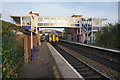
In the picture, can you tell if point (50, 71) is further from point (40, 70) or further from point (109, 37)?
point (109, 37)

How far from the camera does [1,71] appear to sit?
3.64 metres

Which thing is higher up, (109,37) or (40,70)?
(109,37)

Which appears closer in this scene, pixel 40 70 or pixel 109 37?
pixel 40 70

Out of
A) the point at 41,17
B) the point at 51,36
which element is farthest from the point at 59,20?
the point at 51,36

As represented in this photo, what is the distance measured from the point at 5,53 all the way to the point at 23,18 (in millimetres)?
25266

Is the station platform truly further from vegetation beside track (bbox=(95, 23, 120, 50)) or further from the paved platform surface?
vegetation beside track (bbox=(95, 23, 120, 50))

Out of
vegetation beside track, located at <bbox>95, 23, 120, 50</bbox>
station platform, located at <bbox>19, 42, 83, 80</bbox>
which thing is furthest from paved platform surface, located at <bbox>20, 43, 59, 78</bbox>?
vegetation beside track, located at <bbox>95, 23, 120, 50</bbox>

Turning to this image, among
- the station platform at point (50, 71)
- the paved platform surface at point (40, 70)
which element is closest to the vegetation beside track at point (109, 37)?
the station platform at point (50, 71)

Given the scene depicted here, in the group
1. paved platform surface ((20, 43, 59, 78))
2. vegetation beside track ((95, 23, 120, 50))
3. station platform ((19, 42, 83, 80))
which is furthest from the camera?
vegetation beside track ((95, 23, 120, 50))

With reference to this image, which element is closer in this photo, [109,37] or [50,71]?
[50,71]

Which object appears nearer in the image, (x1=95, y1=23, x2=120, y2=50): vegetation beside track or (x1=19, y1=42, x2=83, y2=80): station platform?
(x1=19, y1=42, x2=83, y2=80): station platform

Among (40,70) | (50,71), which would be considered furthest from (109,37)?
(40,70)

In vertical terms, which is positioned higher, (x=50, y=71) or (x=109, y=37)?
(x=109, y=37)

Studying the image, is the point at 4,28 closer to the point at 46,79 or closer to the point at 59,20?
the point at 46,79
